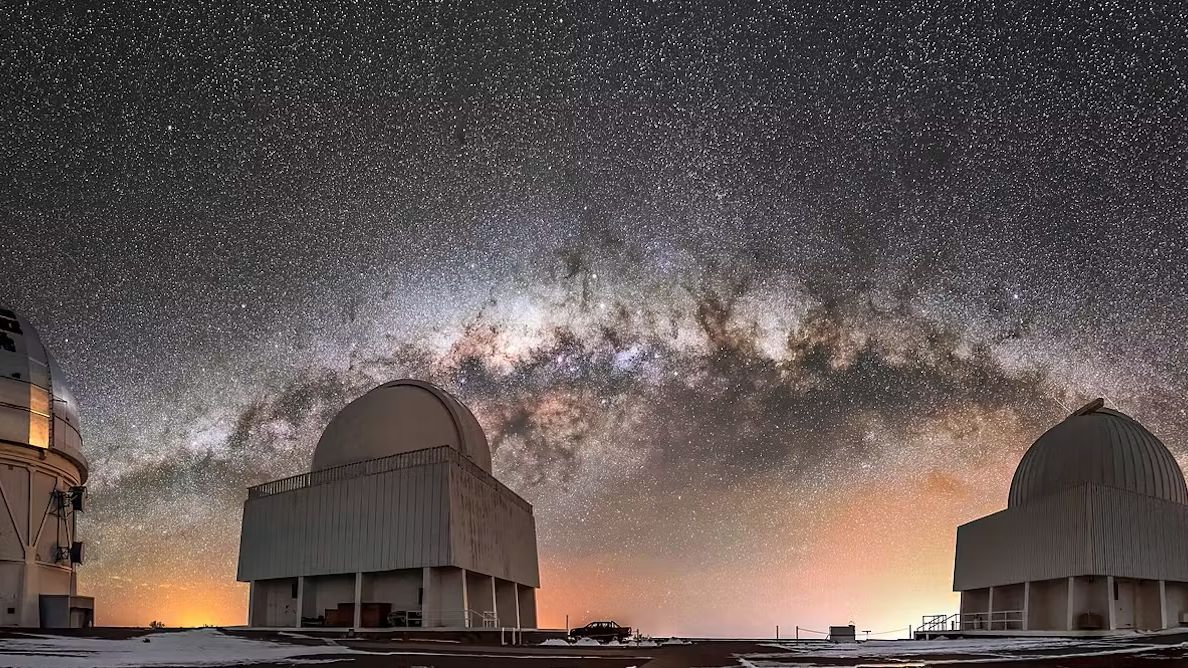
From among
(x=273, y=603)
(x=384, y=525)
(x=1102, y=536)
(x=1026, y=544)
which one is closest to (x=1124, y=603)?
(x=1102, y=536)

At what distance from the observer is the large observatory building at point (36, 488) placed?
3538cm

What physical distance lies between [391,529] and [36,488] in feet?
47.5

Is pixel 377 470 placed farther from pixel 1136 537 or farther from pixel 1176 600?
pixel 1176 600

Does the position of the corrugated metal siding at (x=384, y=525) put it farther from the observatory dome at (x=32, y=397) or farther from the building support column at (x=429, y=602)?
the observatory dome at (x=32, y=397)

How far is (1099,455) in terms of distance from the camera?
43562mm

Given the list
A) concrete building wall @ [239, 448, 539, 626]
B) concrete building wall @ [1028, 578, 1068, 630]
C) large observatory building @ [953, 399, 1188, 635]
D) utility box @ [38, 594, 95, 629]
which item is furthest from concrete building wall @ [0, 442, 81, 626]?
concrete building wall @ [1028, 578, 1068, 630]

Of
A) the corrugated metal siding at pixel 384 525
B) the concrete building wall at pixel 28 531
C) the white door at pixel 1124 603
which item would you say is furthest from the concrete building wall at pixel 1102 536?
the concrete building wall at pixel 28 531

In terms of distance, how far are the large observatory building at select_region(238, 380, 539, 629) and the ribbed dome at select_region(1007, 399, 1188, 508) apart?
2589cm

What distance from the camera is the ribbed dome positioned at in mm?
43094

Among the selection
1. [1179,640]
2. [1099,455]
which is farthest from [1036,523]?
[1179,640]

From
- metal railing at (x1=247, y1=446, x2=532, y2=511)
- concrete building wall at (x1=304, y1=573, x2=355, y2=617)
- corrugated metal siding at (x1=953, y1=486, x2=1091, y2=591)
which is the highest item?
metal railing at (x1=247, y1=446, x2=532, y2=511)

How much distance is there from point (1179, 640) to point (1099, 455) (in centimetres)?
1793

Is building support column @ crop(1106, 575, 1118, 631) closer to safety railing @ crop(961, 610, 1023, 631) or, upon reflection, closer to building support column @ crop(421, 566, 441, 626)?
safety railing @ crop(961, 610, 1023, 631)

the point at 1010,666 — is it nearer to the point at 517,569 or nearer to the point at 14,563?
the point at 517,569
